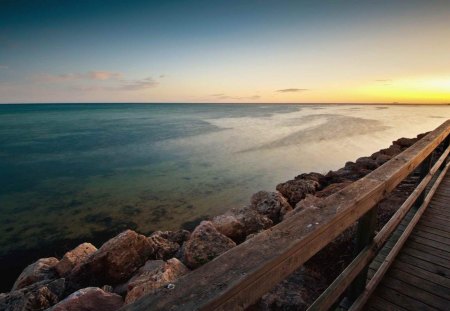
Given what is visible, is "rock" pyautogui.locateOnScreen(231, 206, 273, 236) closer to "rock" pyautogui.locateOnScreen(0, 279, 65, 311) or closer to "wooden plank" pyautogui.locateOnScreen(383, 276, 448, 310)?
"wooden plank" pyautogui.locateOnScreen(383, 276, 448, 310)

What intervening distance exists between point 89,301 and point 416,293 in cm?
383

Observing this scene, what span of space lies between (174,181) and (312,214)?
42.2 ft

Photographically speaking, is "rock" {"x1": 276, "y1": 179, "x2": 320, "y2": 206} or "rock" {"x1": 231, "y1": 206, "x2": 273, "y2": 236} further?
"rock" {"x1": 276, "y1": 179, "x2": 320, "y2": 206}

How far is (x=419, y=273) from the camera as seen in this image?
2.90 m

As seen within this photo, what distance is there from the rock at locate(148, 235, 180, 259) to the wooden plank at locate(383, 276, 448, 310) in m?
4.40

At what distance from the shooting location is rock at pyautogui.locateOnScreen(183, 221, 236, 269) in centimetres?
468

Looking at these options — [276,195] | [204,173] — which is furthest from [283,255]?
[204,173]

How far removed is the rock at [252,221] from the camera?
6156 millimetres

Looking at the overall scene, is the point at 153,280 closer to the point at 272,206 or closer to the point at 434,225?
the point at 272,206

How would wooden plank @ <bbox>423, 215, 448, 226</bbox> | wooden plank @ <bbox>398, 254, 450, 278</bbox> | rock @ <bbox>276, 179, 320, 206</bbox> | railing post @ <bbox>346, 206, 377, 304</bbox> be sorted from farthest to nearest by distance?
rock @ <bbox>276, 179, 320, 206</bbox> → wooden plank @ <bbox>423, 215, 448, 226</bbox> → wooden plank @ <bbox>398, 254, 450, 278</bbox> → railing post @ <bbox>346, 206, 377, 304</bbox>

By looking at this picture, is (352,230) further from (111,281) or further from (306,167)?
(306,167)

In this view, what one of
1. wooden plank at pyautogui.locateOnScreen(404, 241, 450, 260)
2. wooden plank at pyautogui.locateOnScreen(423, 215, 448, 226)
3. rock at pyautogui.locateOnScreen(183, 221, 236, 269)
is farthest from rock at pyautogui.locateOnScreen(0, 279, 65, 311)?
wooden plank at pyautogui.locateOnScreen(423, 215, 448, 226)

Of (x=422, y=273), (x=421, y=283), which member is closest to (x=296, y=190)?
(x=422, y=273)

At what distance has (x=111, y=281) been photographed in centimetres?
495
